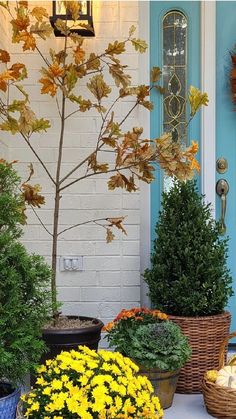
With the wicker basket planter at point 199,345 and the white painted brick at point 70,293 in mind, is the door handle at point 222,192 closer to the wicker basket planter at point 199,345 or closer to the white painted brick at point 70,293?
the wicker basket planter at point 199,345

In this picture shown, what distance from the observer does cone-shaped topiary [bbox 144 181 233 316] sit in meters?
3.26

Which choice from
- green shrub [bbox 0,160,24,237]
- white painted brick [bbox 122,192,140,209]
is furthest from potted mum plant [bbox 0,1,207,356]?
green shrub [bbox 0,160,24,237]

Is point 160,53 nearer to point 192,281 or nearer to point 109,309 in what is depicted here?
point 192,281

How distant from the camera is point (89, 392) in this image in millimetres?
2236

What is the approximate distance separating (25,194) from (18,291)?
0.95 metres

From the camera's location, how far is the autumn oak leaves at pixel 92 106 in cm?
318

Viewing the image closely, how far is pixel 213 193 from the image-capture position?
3.89 meters

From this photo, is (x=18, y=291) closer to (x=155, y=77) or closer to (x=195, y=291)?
(x=195, y=291)

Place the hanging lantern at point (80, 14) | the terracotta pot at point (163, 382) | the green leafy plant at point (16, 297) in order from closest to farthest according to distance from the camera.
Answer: the green leafy plant at point (16, 297), the terracotta pot at point (163, 382), the hanging lantern at point (80, 14)

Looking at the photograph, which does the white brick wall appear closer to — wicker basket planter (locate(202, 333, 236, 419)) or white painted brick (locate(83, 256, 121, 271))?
white painted brick (locate(83, 256, 121, 271))

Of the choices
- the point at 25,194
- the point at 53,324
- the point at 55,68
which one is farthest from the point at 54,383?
the point at 55,68

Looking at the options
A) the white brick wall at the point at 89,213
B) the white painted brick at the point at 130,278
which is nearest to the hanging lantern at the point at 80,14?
the white brick wall at the point at 89,213

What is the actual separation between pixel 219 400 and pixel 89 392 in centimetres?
89

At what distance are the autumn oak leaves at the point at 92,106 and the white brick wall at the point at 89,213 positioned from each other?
0.05 meters
